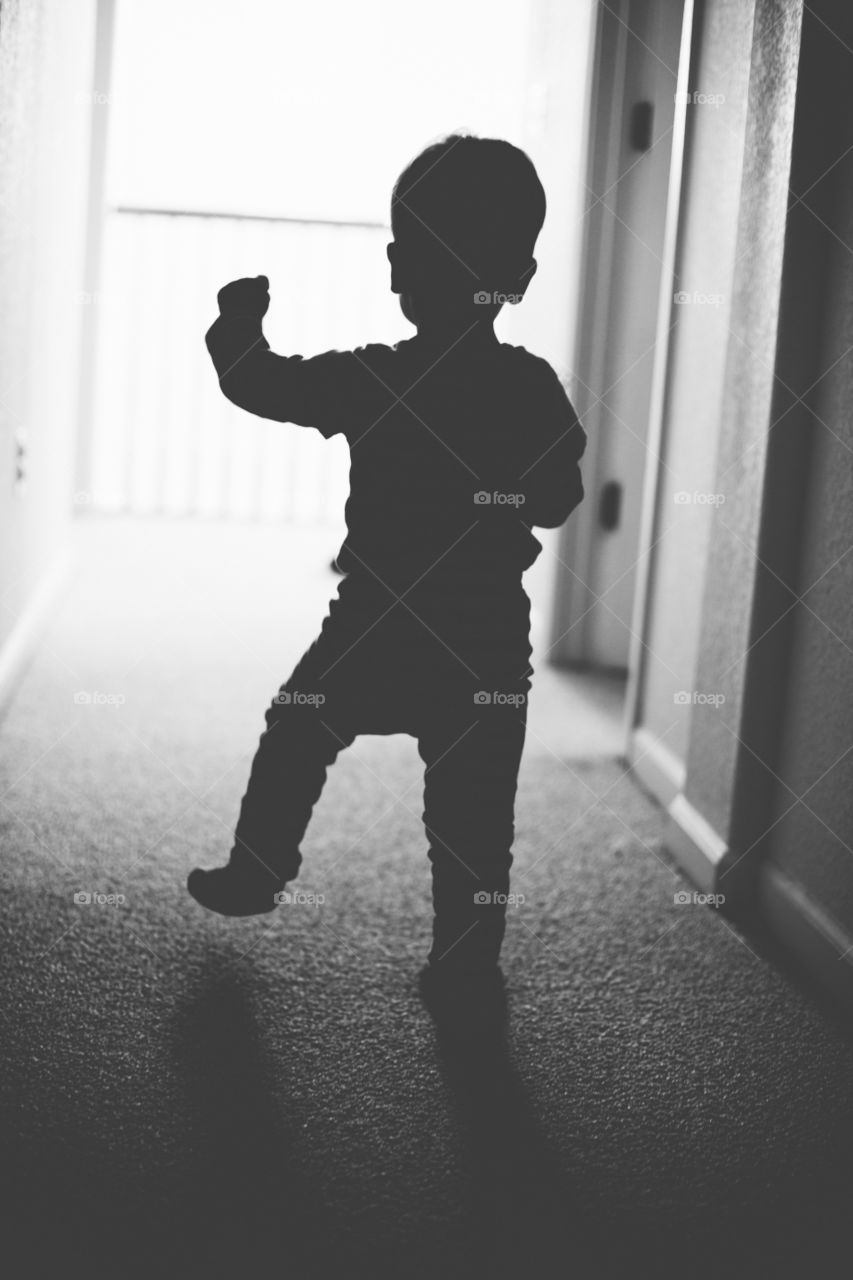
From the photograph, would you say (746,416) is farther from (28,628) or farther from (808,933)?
(28,628)

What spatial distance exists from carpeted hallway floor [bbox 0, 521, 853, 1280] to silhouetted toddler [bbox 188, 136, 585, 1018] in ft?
0.44

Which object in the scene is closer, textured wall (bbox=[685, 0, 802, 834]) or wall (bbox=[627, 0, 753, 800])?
textured wall (bbox=[685, 0, 802, 834])

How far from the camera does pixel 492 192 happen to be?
1.00 metres

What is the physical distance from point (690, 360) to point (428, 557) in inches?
33.1

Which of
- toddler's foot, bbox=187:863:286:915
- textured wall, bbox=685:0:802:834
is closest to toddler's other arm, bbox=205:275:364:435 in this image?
toddler's foot, bbox=187:863:286:915

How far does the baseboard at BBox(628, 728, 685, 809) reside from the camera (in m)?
1.71

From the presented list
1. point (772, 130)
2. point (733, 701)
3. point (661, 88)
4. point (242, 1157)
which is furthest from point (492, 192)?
point (661, 88)

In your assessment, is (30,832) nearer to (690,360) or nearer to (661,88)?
(690,360)

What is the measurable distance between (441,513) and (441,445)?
6 centimetres

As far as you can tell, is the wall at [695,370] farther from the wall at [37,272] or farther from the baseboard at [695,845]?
the wall at [37,272]

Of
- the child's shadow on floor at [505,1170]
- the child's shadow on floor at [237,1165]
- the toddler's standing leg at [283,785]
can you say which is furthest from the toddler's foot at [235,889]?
the child's shadow on floor at [505,1170]

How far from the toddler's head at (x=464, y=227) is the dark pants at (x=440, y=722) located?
265 millimetres

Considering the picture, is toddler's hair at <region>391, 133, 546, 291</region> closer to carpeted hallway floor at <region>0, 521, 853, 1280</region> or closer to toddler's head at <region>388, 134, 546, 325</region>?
toddler's head at <region>388, 134, 546, 325</region>

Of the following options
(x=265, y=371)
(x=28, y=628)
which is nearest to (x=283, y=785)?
(x=265, y=371)
